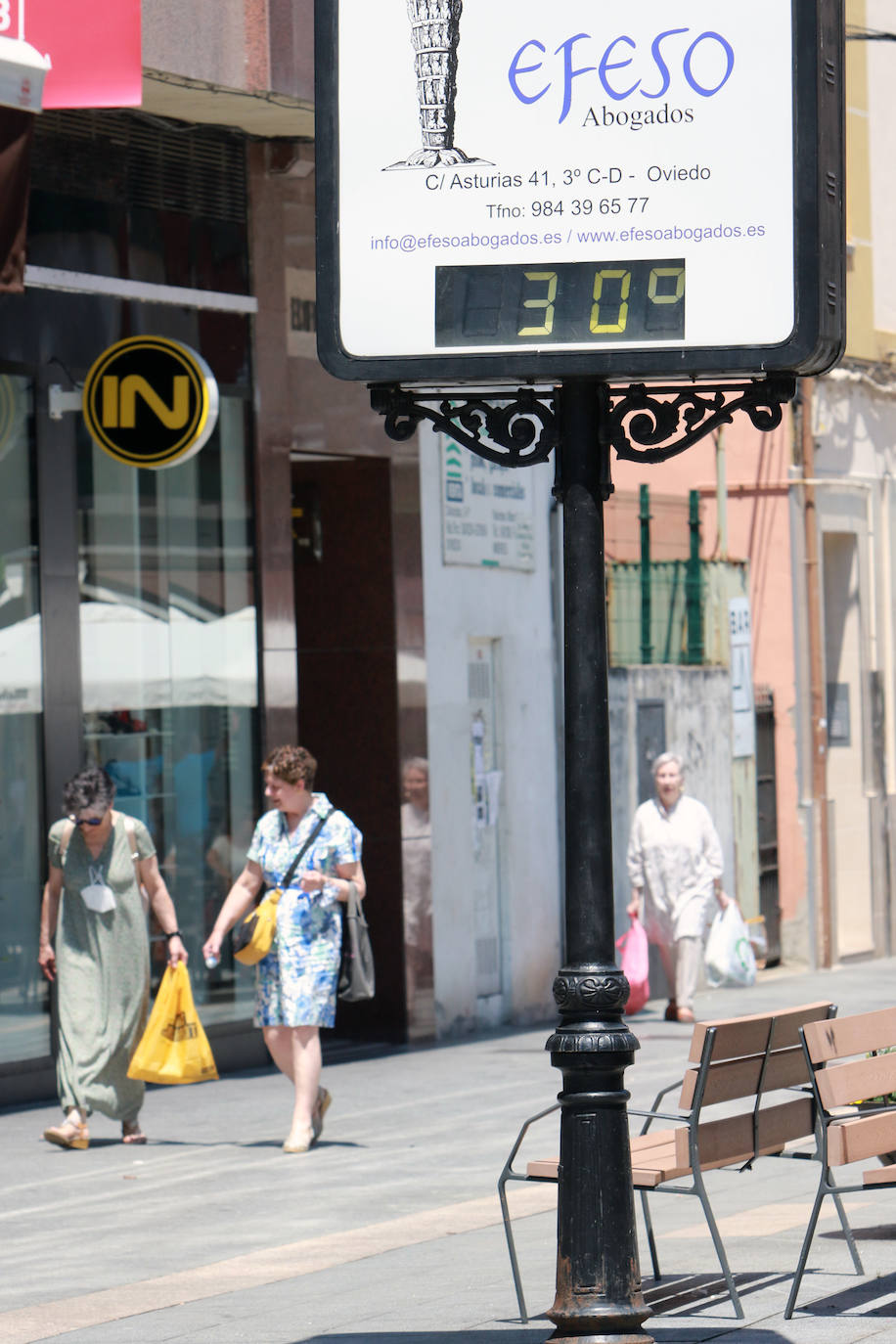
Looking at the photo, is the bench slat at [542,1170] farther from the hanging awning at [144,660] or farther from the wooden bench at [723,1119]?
the hanging awning at [144,660]

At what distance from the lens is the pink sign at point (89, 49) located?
38.2ft

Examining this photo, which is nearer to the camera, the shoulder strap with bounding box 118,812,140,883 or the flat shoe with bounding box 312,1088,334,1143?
the flat shoe with bounding box 312,1088,334,1143

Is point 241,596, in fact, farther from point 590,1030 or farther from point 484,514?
point 590,1030

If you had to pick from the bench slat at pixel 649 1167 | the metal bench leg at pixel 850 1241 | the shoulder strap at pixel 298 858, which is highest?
the shoulder strap at pixel 298 858

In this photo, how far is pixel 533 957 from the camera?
16359mm

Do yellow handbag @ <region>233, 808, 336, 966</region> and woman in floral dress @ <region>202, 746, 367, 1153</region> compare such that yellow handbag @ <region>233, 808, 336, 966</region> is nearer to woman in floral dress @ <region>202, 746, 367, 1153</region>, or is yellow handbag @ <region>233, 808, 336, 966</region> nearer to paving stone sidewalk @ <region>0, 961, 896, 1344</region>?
woman in floral dress @ <region>202, 746, 367, 1153</region>

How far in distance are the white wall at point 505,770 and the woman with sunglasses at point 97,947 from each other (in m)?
4.36

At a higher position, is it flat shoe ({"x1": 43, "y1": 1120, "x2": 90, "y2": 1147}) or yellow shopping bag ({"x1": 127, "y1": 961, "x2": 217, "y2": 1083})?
yellow shopping bag ({"x1": 127, "y1": 961, "x2": 217, "y2": 1083})

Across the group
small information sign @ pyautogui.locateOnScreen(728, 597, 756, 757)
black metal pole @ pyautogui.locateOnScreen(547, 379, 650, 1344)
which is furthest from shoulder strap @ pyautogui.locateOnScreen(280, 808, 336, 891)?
small information sign @ pyautogui.locateOnScreen(728, 597, 756, 757)

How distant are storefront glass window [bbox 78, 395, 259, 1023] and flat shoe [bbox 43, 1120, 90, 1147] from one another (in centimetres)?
230

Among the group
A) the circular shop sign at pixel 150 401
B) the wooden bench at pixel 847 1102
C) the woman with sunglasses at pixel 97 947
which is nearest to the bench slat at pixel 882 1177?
the wooden bench at pixel 847 1102

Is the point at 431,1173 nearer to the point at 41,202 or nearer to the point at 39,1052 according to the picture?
the point at 39,1052

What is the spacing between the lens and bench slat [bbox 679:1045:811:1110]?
285 inches

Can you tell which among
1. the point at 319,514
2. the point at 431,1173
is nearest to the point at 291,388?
the point at 319,514
